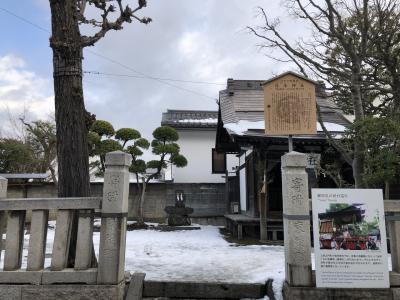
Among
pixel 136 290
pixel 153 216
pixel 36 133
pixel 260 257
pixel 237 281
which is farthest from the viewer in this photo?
pixel 36 133

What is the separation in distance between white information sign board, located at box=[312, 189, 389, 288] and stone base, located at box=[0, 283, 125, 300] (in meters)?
2.85

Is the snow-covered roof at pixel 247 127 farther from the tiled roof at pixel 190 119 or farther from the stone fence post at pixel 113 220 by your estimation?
the tiled roof at pixel 190 119

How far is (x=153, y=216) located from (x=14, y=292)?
1244 centimetres

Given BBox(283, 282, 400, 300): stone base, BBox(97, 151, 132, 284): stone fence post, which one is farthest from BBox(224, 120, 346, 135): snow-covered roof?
BBox(283, 282, 400, 300): stone base

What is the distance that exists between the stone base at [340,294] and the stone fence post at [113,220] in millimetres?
2394

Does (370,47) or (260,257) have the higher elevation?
(370,47)

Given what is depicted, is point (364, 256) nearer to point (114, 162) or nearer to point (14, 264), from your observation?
point (114, 162)

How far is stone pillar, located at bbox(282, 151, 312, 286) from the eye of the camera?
17.5ft

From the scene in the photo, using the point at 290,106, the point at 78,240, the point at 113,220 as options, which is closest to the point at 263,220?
the point at 290,106

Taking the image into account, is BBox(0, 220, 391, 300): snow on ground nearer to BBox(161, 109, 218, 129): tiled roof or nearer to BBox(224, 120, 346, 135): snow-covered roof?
BBox(224, 120, 346, 135): snow-covered roof

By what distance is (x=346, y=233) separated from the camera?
537 cm

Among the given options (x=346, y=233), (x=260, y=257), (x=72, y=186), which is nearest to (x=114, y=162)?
(x=72, y=186)

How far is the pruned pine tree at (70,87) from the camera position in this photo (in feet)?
19.8

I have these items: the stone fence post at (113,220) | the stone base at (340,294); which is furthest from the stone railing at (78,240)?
the stone base at (340,294)
